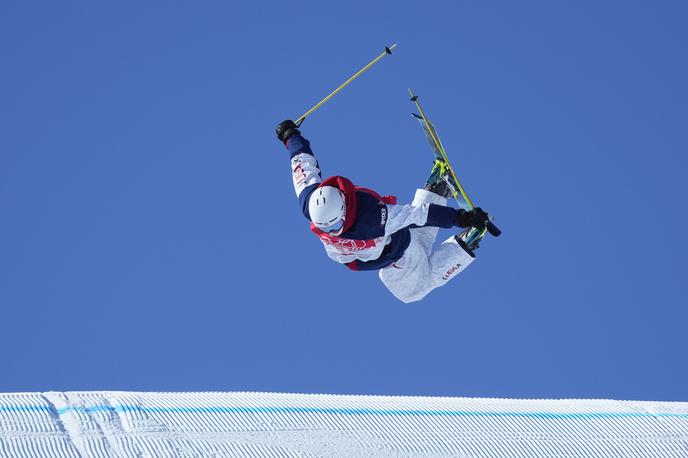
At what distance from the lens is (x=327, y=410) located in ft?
35.6

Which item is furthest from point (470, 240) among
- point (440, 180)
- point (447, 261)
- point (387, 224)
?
point (387, 224)

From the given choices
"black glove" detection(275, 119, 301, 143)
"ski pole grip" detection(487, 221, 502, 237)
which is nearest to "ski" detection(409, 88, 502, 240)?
"ski pole grip" detection(487, 221, 502, 237)

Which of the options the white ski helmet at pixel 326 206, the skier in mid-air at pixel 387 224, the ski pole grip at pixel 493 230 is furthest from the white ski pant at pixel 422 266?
the white ski helmet at pixel 326 206

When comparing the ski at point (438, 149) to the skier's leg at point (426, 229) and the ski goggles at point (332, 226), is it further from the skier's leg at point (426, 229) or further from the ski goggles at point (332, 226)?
the ski goggles at point (332, 226)

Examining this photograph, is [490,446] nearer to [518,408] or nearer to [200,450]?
[518,408]

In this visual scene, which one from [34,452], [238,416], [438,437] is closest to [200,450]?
[238,416]

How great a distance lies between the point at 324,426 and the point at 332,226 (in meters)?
1.85

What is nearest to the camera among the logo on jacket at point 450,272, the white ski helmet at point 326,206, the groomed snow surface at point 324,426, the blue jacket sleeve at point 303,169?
the white ski helmet at point 326,206

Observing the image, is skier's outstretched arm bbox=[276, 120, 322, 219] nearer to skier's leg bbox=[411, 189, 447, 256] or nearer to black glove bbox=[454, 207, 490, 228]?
skier's leg bbox=[411, 189, 447, 256]

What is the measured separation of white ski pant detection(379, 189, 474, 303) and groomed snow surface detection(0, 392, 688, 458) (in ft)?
3.29

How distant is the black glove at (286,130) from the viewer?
10656mm

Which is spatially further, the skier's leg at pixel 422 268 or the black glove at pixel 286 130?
the skier's leg at pixel 422 268

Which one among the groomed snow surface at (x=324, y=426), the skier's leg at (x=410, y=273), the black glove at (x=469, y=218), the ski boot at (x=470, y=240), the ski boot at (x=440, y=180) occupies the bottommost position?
the groomed snow surface at (x=324, y=426)

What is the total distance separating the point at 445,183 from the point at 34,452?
13.7 ft
